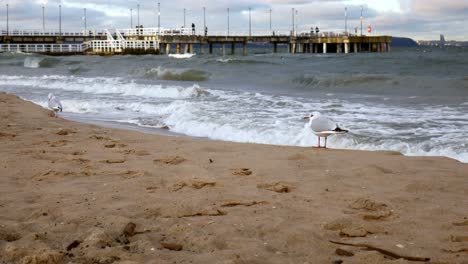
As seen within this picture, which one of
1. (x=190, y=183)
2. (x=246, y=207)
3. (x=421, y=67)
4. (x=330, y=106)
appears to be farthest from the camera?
(x=421, y=67)

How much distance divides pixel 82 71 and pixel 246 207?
32227 mm

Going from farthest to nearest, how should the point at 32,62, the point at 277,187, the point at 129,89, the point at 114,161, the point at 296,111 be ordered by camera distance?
1. the point at 32,62
2. the point at 129,89
3. the point at 296,111
4. the point at 114,161
5. the point at 277,187

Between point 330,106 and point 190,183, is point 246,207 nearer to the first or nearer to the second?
point 190,183

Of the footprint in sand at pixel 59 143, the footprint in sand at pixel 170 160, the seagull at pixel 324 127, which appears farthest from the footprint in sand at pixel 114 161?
the seagull at pixel 324 127

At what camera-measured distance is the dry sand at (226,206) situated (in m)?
3.27

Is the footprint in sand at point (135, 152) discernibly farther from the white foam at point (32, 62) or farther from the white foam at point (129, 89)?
the white foam at point (32, 62)

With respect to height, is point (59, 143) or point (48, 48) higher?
point (48, 48)

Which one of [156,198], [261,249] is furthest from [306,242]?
[156,198]

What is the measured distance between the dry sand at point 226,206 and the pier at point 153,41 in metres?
51.3

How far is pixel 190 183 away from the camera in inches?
192

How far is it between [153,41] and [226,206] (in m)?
55.4

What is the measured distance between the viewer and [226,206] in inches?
165

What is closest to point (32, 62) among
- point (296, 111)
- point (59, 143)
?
point (296, 111)

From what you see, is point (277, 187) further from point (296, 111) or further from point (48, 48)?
point (48, 48)
